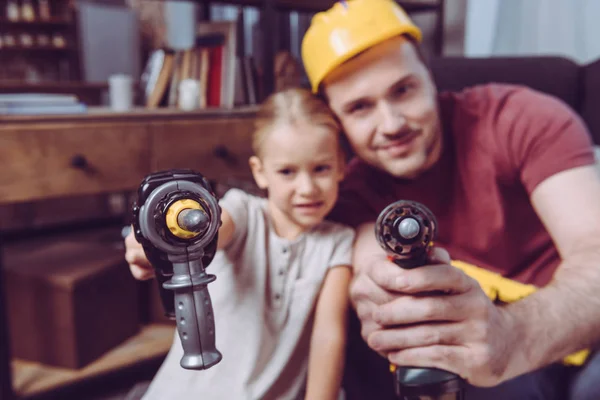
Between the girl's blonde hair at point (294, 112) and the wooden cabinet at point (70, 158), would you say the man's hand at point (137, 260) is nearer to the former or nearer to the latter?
the girl's blonde hair at point (294, 112)

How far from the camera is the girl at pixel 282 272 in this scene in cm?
35

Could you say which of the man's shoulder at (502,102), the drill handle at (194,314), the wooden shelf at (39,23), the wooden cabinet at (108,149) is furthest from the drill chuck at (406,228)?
the wooden shelf at (39,23)

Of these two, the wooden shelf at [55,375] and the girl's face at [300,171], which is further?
the wooden shelf at [55,375]

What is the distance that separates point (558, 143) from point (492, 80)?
37 centimetres

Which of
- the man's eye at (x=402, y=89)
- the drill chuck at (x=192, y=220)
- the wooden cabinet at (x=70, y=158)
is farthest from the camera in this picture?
the wooden cabinet at (x=70, y=158)

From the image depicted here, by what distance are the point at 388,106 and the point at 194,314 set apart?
0.36 m

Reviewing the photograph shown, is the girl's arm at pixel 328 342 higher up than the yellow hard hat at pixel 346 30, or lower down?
lower down

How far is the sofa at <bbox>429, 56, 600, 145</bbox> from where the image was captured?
95 centimetres

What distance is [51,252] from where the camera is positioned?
123 centimetres

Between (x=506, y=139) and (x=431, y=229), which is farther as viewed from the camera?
(x=506, y=139)

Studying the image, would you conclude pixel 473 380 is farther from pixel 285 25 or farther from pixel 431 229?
pixel 285 25

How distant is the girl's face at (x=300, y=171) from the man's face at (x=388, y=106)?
0.17 feet

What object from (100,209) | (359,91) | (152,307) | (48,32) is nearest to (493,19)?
(359,91)

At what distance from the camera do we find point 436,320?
38 cm
